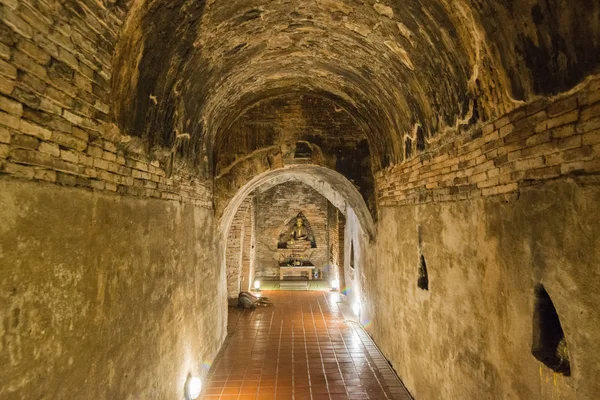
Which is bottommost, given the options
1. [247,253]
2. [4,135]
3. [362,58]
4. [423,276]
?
[423,276]

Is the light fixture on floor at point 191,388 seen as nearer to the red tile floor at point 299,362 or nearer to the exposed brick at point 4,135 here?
the red tile floor at point 299,362

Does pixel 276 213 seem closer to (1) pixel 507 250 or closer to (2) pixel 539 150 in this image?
(1) pixel 507 250

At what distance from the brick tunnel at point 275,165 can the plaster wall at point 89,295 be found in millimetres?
16

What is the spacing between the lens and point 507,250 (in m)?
2.57

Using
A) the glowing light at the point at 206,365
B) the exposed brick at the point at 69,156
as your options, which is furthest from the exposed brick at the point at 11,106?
the glowing light at the point at 206,365

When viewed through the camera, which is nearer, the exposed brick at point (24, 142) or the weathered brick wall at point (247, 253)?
the exposed brick at point (24, 142)

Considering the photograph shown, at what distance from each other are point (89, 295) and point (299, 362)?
4.34 metres

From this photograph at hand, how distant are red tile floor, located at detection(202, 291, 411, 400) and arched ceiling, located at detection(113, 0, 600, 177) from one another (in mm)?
3308

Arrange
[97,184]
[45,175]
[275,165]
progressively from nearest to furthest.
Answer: [45,175], [97,184], [275,165]

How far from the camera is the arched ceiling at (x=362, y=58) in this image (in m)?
2.13

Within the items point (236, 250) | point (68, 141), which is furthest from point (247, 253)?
point (68, 141)

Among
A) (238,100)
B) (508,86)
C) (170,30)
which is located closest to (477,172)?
(508,86)

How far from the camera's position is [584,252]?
190 centimetres

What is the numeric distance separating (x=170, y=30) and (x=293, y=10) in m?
1.30
